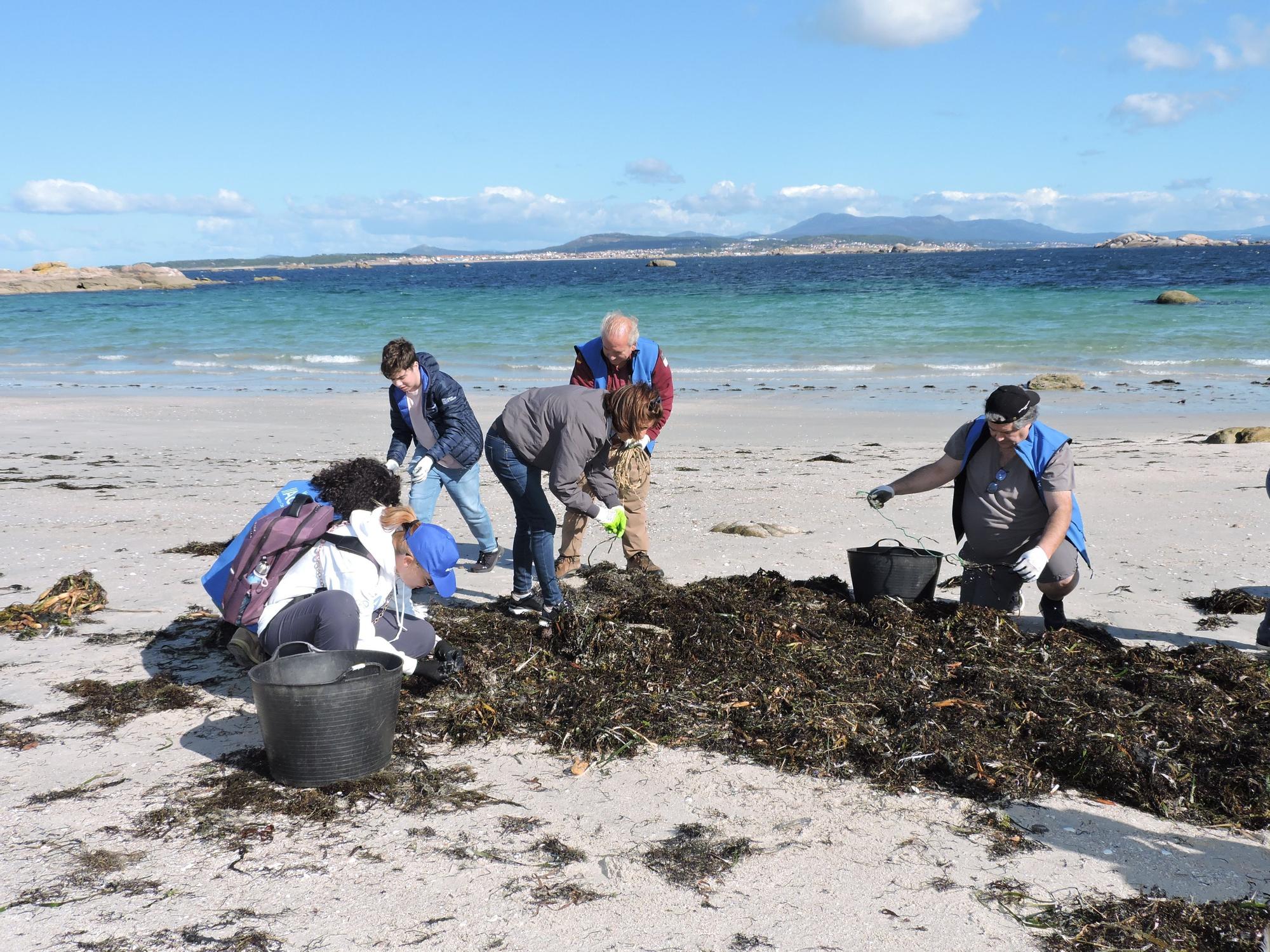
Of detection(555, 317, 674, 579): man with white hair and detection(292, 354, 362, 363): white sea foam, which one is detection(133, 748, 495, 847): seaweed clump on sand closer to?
Answer: detection(555, 317, 674, 579): man with white hair

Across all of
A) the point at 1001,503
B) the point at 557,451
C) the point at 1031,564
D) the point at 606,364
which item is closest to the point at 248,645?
the point at 557,451

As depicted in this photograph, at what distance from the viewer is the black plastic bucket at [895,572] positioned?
514 centimetres

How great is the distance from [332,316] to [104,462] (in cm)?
2788

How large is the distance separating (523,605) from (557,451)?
1054 millimetres

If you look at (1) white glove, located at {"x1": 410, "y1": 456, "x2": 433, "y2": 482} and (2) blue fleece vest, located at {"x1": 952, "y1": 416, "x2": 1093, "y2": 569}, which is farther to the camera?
(1) white glove, located at {"x1": 410, "y1": 456, "x2": 433, "y2": 482}

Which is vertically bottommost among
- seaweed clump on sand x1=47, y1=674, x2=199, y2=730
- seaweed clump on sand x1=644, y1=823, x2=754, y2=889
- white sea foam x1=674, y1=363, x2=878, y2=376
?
seaweed clump on sand x1=644, y1=823, x2=754, y2=889

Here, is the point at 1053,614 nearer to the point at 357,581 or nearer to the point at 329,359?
the point at 357,581

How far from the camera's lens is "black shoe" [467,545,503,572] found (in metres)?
6.64

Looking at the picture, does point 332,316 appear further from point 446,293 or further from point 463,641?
point 463,641

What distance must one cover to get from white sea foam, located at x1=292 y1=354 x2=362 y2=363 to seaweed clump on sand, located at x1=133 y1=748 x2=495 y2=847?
2012 centimetres

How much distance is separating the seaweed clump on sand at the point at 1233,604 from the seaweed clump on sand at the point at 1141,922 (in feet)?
9.99

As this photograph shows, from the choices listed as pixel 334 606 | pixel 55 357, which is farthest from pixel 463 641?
Answer: pixel 55 357

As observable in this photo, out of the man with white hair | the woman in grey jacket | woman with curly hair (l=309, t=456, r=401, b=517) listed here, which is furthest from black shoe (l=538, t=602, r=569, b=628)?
woman with curly hair (l=309, t=456, r=401, b=517)

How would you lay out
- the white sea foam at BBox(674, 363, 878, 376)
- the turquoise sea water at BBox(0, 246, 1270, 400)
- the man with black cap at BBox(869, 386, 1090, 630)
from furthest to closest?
the white sea foam at BBox(674, 363, 878, 376) → the turquoise sea water at BBox(0, 246, 1270, 400) → the man with black cap at BBox(869, 386, 1090, 630)
